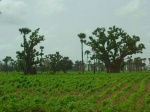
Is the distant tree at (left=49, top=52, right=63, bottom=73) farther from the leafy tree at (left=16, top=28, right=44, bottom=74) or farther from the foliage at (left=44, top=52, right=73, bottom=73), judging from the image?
the leafy tree at (left=16, top=28, right=44, bottom=74)

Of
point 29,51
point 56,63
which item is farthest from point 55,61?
point 29,51

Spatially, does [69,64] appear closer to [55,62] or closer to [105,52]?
[55,62]

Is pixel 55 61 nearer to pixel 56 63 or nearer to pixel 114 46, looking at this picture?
pixel 56 63

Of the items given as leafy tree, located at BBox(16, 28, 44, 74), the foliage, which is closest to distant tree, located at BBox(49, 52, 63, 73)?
the foliage

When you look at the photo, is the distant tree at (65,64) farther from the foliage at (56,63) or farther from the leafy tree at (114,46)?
the leafy tree at (114,46)

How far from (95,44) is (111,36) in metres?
4.51

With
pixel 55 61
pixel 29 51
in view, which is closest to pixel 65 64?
pixel 55 61

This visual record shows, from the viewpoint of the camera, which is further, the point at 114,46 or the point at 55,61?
the point at 55,61

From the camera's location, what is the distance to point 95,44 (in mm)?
71875

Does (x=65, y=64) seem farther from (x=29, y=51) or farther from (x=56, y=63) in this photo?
(x=29, y=51)

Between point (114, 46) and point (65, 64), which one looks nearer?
point (114, 46)

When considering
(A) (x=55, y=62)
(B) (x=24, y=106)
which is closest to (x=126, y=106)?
(B) (x=24, y=106)

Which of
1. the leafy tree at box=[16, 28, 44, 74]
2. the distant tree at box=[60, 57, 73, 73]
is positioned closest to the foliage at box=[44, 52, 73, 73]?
the distant tree at box=[60, 57, 73, 73]

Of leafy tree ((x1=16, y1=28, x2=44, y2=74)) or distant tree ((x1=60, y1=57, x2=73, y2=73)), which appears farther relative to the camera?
distant tree ((x1=60, y1=57, x2=73, y2=73))
